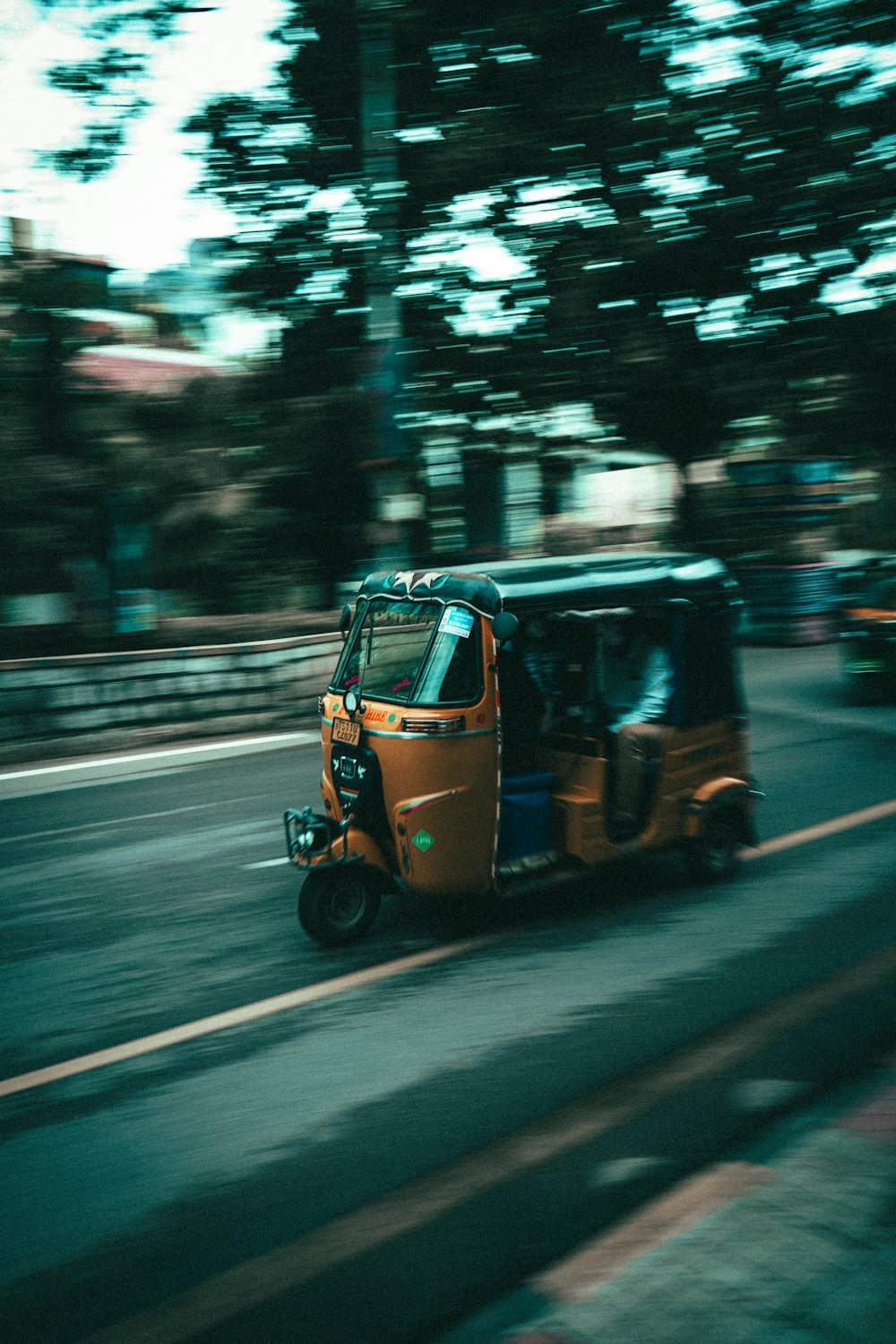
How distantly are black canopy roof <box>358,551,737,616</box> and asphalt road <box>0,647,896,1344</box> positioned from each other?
71.8 inches

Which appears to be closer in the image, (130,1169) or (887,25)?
(130,1169)

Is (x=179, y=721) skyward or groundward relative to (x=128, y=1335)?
skyward

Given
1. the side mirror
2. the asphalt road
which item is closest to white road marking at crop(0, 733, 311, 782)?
the asphalt road

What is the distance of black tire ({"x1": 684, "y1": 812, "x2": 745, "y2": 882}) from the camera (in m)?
7.21

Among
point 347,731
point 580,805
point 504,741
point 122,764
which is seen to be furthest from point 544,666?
point 122,764

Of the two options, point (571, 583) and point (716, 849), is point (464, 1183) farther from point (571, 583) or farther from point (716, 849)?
point (716, 849)

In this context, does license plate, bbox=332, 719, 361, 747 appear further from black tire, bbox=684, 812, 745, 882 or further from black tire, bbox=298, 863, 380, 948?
black tire, bbox=684, 812, 745, 882

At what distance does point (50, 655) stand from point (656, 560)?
26.1 ft

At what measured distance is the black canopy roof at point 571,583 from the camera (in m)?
6.26

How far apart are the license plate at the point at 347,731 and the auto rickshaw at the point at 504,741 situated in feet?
0.04

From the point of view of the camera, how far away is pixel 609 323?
841 cm

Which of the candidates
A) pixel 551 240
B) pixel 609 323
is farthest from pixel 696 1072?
pixel 551 240

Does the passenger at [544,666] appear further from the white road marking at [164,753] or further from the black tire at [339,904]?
the white road marking at [164,753]

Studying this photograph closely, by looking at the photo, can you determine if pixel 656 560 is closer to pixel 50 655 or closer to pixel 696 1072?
pixel 696 1072
